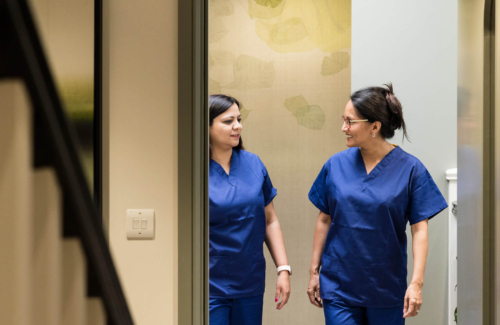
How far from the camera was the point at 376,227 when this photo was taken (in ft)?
6.44

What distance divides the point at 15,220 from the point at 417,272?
1967 mm

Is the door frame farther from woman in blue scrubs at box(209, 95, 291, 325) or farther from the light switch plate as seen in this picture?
woman in blue scrubs at box(209, 95, 291, 325)

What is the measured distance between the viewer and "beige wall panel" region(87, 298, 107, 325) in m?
0.23

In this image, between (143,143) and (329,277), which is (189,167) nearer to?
(143,143)

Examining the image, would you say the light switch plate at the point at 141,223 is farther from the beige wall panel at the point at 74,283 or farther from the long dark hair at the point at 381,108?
the long dark hair at the point at 381,108

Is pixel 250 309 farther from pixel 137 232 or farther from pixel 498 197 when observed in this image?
pixel 498 197

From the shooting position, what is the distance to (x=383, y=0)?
7.98 feet

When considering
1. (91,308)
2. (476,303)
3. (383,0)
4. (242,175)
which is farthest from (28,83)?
(383,0)

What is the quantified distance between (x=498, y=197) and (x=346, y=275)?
1004mm

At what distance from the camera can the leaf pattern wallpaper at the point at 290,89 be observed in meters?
2.67

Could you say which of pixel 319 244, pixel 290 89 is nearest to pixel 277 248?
pixel 319 244

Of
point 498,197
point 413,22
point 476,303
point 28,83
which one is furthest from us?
point 413,22

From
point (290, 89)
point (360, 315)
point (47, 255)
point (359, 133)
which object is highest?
point (290, 89)

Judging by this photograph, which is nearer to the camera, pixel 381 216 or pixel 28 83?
pixel 28 83
